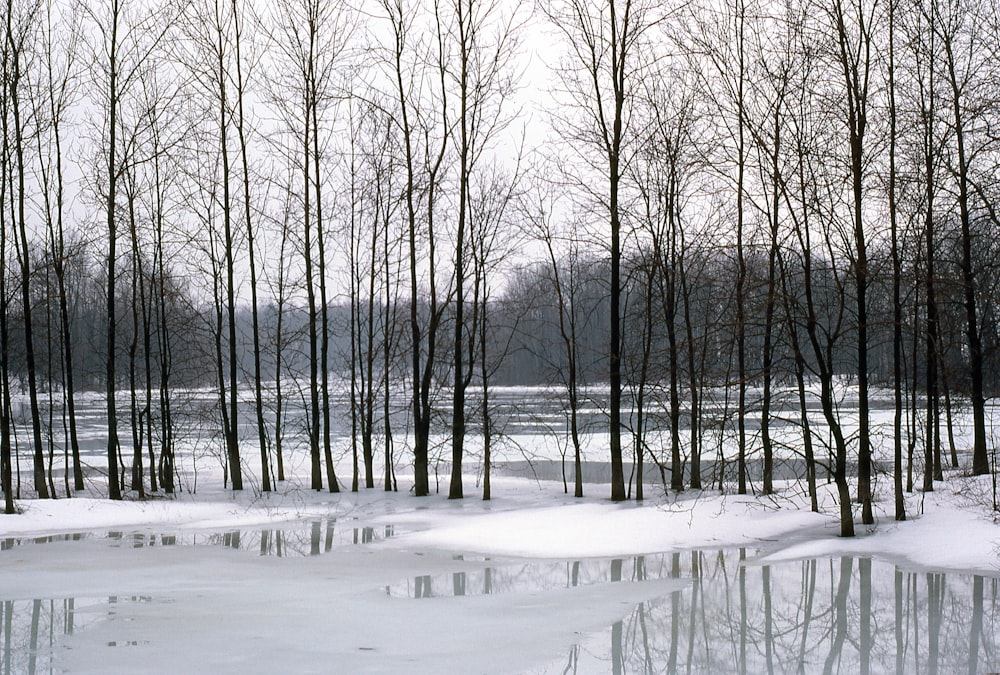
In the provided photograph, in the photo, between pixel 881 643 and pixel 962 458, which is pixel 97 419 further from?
pixel 881 643

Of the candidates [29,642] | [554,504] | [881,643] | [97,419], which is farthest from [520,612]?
[97,419]

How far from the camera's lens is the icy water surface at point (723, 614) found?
749 centimetres

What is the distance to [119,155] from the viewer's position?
20.4 m

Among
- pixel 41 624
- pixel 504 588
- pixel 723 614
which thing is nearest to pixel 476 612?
pixel 504 588

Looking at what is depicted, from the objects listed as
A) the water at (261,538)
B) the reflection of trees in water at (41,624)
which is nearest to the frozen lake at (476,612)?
the reflection of trees in water at (41,624)

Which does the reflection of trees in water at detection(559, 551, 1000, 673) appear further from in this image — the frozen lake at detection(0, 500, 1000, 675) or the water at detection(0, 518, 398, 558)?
the water at detection(0, 518, 398, 558)

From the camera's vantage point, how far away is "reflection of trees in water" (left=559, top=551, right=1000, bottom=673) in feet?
24.6

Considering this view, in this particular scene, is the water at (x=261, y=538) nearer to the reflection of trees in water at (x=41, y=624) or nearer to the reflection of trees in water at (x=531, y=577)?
the reflection of trees in water at (x=531, y=577)

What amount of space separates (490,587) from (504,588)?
0.58 ft

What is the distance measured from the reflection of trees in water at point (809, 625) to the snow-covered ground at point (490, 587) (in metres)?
0.04

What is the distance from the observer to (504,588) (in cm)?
1044

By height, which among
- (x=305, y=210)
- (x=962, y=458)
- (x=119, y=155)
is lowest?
(x=962, y=458)

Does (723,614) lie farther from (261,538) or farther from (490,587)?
(261,538)

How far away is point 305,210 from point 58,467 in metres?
18.1
